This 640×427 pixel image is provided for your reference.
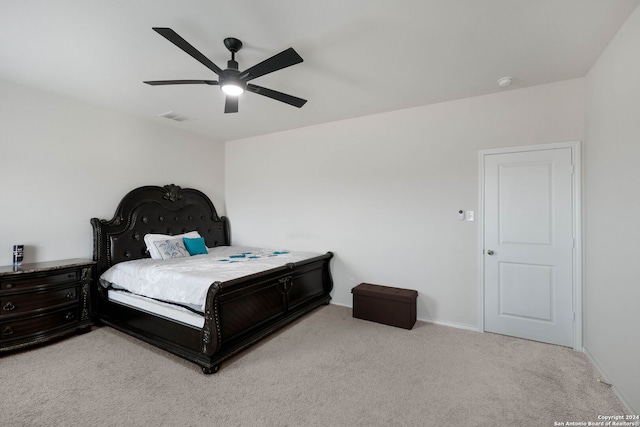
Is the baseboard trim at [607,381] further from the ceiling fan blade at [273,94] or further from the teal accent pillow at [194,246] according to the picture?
the teal accent pillow at [194,246]

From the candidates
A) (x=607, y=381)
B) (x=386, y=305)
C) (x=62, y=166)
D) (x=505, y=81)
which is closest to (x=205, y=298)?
(x=386, y=305)

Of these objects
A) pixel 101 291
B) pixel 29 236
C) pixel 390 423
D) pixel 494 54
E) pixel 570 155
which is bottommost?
pixel 390 423

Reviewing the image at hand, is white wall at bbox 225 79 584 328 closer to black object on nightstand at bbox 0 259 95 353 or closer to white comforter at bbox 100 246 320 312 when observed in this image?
white comforter at bbox 100 246 320 312

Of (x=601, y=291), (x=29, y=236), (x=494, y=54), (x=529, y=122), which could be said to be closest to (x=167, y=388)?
(x=29, y=236)

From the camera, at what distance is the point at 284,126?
448 cm

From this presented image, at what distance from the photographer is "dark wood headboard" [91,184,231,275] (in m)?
3.59

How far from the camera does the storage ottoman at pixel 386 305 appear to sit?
3.32 meters

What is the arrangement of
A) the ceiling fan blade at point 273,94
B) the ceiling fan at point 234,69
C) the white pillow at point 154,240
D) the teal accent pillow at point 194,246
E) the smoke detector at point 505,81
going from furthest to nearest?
1. the teal accent pillow at point 194,246
2. the white pillow at point 154,240
3. the smoke detector at point 505,81
4. the ceiling fan blade at point 273,94
5. the ceiling fan at point 234,69

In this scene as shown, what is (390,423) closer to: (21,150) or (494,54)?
Answer: (494,54)

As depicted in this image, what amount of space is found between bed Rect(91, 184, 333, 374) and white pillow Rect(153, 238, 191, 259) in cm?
33

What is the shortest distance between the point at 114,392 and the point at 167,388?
370mm

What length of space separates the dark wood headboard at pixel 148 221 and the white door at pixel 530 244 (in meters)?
4.16

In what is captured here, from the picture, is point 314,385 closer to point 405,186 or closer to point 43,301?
point 405,186

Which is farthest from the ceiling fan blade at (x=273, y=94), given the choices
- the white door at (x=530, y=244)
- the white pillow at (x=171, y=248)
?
the white pillow at (x=171, y=248)
